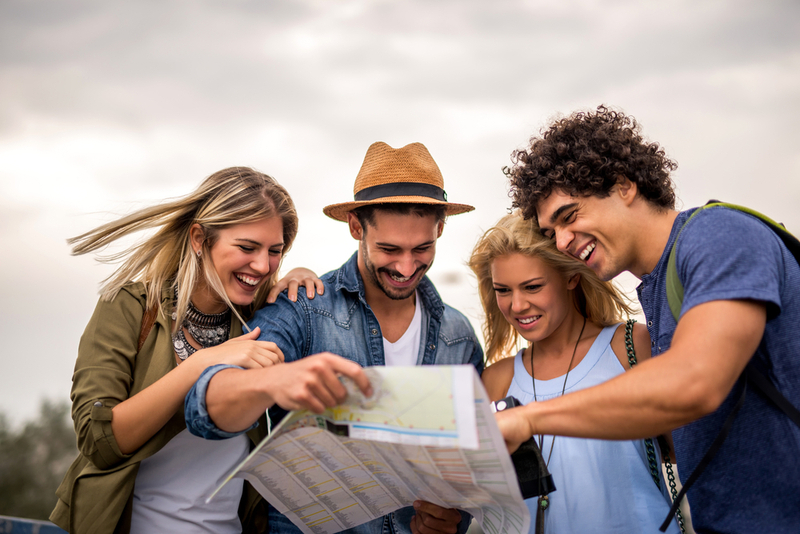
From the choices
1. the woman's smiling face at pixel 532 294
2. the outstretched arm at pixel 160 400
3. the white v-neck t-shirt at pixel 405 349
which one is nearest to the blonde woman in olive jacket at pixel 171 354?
the outstretched arm at pixel 160 400

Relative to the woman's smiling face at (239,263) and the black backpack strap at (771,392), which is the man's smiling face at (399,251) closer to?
the woman's smiling face at (239,263)

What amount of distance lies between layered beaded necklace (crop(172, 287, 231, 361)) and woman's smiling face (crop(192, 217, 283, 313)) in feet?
0.13

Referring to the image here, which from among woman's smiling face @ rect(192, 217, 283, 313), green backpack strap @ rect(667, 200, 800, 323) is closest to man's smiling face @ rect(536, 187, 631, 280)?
green backpack strap @ rect(667, 200, 800, 323)

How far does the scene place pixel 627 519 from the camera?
8.13ft

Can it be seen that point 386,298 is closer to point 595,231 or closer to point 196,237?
point 196,237

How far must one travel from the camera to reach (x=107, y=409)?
238 centimetres

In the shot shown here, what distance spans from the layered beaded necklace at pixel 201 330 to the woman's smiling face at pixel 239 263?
0.04 meters

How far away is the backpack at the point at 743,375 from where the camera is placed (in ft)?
5.74

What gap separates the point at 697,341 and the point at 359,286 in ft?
6.66

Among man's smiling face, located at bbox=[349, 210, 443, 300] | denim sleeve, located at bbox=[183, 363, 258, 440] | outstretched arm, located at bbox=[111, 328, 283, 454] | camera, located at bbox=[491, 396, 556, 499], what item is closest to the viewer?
camera, located at bbox=[491, 396, 556, 499]

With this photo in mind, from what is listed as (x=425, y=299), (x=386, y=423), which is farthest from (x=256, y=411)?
(x=425, y=299)

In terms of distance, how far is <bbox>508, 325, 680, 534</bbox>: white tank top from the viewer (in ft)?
8.14

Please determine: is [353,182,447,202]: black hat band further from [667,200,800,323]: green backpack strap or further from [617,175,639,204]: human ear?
[667,200,800,323]: green backpack strap

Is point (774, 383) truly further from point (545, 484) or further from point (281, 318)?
point (281, 318)
